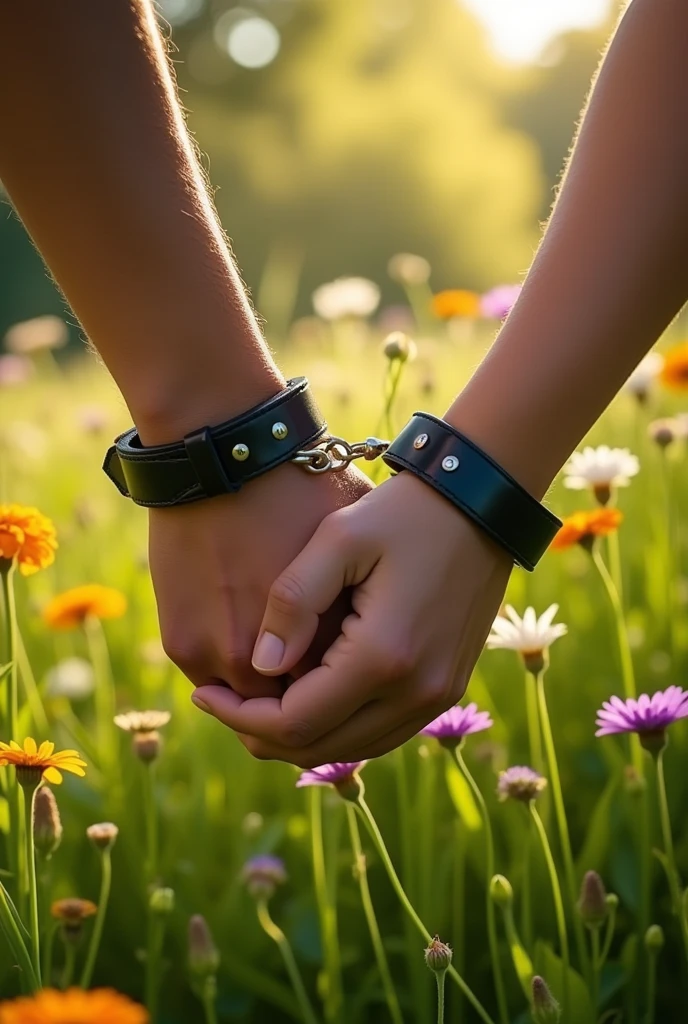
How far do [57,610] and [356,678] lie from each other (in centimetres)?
54

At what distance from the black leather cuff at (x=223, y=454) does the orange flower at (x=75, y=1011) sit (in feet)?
1.13

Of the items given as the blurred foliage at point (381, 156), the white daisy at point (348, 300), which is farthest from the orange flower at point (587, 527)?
the blurred foliage at point (381, 156)

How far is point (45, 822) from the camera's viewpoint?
2.20ft

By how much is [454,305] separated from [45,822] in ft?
3.56

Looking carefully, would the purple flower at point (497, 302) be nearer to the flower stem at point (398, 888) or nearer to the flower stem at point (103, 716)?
the flower stem at point (103, 716)

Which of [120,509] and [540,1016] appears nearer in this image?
[540,1016]

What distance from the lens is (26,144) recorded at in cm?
62

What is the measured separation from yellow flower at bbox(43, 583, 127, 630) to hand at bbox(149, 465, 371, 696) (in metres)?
0.37

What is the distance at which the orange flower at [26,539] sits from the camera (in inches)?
28.3

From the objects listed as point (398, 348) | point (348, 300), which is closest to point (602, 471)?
point (398, 348)

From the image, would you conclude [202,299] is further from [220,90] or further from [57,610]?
[220,90]

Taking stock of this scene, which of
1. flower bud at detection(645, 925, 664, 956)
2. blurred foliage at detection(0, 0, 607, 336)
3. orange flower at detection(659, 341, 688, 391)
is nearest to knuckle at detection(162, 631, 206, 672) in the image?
flower bud at detection(645, 925, 664, 956)

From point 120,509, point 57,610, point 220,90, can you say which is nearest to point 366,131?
point 220,90

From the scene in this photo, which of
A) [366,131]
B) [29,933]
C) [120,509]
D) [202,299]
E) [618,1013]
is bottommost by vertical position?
[618,1013]
